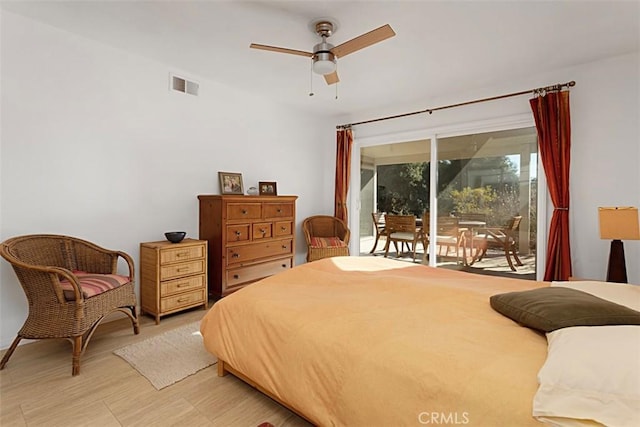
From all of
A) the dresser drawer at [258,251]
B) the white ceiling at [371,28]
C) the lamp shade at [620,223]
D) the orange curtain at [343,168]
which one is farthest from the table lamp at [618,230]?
the dresser drawer at [258,251]

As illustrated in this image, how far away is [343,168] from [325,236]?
1165mm

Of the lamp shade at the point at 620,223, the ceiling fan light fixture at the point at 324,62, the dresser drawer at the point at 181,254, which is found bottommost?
the dresser drawer at the point at 181,254

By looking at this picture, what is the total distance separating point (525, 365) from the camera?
113 centimetres

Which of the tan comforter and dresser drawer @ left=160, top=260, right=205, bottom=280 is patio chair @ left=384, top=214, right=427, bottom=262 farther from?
dresser drawer @ left=160, top=260, right=205, bottom=280

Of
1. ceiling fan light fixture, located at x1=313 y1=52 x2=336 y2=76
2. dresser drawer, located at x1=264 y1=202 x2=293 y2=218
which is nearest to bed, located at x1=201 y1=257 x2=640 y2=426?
ceiling fan light fixture, located at x1=313 y1=52 x2=336 y2=76

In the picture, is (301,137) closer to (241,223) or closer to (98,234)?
(241,223)

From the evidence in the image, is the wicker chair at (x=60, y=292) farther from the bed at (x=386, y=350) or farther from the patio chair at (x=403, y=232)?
the patio chair at (x=403, y=232)

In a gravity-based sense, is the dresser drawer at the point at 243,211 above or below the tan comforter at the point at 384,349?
above

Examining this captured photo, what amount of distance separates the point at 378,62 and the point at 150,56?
7.70 feet

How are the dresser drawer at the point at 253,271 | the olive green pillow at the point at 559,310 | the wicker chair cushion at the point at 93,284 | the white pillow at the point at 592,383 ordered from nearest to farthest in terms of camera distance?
the white pillow at the point at 592,383 → the olive green pillow at the point at 559,310 → the wicker chair cushion at the point at 93,284 → the dresser drawer at the point at 253,271

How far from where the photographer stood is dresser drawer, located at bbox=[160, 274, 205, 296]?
3.11 meters

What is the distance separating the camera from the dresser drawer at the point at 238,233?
3639mm

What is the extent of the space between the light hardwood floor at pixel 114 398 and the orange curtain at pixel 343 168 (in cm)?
344

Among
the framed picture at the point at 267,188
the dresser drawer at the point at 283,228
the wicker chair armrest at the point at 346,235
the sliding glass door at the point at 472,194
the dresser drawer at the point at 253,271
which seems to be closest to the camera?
the dresser drawer at the point at 253,271
